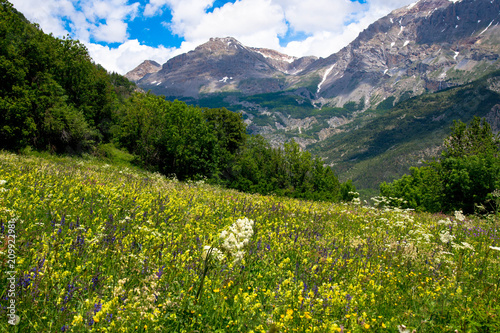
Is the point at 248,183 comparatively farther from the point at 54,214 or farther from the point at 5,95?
the point at 54,214

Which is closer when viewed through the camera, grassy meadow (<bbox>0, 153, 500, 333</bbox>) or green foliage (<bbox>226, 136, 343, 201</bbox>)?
grassy meadow (<bbox>0, 153, 500, 333</bbox>)

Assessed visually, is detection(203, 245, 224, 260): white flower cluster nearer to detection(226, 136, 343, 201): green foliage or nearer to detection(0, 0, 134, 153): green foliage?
detection(0, 0, 134, 153): green foliage

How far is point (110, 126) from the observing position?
45.5 metres

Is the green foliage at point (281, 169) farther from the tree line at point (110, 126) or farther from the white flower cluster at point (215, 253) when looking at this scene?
the white flower cluster at point (215, 253)

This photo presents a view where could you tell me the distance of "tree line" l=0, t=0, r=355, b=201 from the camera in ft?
86.0

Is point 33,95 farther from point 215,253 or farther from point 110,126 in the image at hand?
point 215,253

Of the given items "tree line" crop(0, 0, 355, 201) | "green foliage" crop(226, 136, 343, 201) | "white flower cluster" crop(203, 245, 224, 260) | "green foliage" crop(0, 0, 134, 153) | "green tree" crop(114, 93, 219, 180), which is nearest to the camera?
"white flower cluster" crop(203, 245, 224, 260)

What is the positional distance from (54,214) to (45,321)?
3.52 meters

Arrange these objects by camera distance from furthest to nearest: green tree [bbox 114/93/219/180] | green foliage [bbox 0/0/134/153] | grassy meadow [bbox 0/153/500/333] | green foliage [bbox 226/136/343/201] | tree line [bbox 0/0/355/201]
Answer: green foliage [bbox 226/136/343/201] < green tree [bbox 114/93/219/180] < tree line [bbox 0/0/355/201] < green foliage [bbox 0/0/134/153] < grassy meadow [bbox 0/153/500/333]

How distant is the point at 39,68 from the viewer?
29.4 metres

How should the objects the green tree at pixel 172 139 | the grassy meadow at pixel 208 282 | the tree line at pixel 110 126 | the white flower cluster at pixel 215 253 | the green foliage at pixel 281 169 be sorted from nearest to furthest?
the grassy meadow at pixel 208 282
the white flower cluster at pixel 215 253
the tree line at pixel 110 126
the green tree at pixel 172 139
the green foliage at pixel 281 169

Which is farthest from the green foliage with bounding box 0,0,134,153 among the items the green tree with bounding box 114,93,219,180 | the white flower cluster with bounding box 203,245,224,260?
the white flower cluster with bounding box 203,245,224,260

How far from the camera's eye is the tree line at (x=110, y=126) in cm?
2622

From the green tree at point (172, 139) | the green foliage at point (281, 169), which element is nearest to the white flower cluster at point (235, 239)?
the green foliage at point (281, 169)
